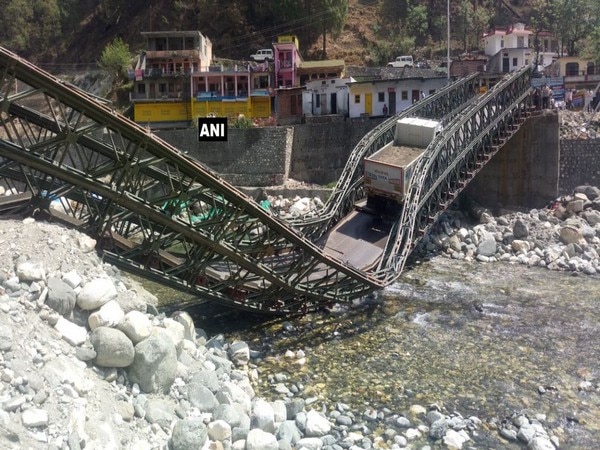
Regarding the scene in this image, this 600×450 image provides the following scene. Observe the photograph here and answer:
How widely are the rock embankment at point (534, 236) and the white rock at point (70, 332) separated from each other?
20.7 metres

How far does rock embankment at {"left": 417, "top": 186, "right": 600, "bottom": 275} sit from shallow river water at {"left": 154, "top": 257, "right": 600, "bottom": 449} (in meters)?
2.89

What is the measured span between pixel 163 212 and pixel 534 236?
2103 centimetres

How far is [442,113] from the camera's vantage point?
1348 inches

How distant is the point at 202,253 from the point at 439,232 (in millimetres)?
17240

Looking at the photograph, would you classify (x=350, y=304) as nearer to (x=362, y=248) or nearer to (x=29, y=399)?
(x=362, y=248)

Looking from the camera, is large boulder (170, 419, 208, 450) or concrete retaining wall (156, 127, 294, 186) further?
concrete retaining wall (156, 127, 294, 186)

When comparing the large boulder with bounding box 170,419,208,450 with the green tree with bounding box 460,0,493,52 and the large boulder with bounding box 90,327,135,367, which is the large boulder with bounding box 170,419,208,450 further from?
the green tree with bounding box 460,0,493,52

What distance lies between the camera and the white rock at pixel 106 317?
11.3 metres

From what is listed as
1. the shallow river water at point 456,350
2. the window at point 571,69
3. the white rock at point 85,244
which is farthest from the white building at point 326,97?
the white rock at point 85,244

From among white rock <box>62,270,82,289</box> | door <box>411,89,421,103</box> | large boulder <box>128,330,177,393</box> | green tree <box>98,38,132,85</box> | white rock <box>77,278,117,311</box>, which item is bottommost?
large boulder <box>128,330,177,393</box>

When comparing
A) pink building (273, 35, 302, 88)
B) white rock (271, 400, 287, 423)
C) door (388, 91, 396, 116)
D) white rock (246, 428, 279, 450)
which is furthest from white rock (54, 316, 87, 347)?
pink building (273, 35, 302, 88)

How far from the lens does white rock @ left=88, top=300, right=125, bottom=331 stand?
11.3m

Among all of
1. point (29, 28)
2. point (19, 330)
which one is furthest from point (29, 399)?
point (29, 28)

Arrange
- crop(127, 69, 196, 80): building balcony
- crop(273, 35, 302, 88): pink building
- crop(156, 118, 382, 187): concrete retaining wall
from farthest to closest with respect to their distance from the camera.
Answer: crop(273, 35, 302, 88): pink building → crop(127, 69, 196, 80): building balcony → crop(156, 118, 382, 187): concrete retaining wall
